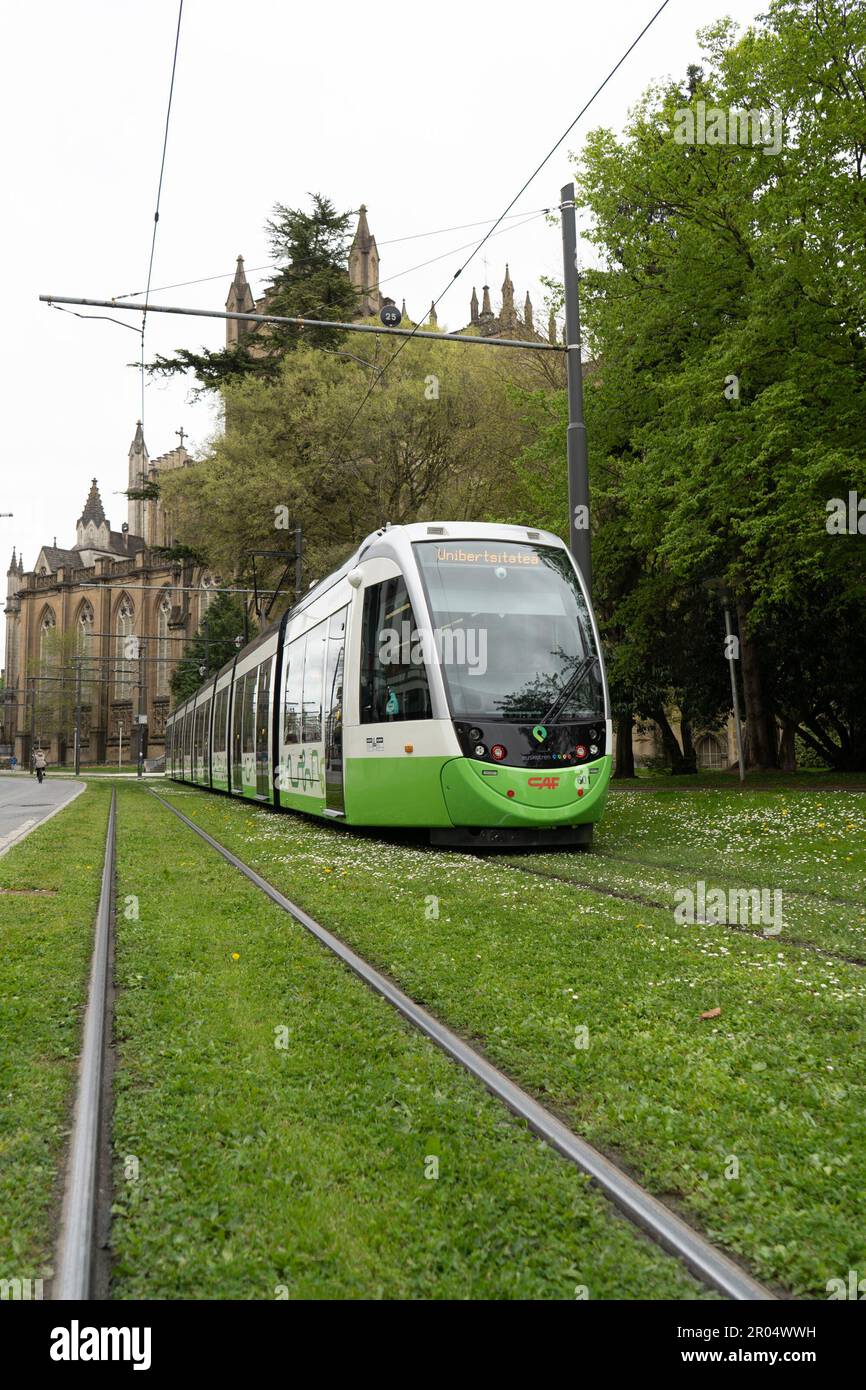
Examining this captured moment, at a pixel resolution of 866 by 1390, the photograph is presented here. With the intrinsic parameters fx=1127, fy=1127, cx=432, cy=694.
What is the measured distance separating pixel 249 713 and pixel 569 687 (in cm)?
1271

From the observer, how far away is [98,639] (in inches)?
4077

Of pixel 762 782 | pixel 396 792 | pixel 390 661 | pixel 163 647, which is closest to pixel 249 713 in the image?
pixel 762 782

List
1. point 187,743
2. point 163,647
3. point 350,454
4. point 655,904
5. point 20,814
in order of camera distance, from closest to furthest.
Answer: point 655,904 < point 20,814 < point 350,454 < point 187,743 < point 163,647

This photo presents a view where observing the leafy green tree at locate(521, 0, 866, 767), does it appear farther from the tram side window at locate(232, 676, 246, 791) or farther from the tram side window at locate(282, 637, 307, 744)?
the tram side window at locate(232, 676, 246, 791)

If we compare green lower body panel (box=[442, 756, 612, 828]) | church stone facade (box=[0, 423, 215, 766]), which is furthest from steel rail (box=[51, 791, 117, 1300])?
church stone facade (box=[0, 423, 215, 766])

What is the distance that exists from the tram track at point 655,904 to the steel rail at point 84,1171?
3851 mm

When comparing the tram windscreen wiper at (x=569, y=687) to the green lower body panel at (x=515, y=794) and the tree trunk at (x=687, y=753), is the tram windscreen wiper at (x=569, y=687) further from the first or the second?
the tree trunk at (x=687, y=753)

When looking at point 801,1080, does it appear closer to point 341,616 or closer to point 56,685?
point 341,616

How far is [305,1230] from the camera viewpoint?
9.59 ft

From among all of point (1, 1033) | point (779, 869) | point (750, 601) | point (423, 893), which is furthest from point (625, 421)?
point (1, 1033)

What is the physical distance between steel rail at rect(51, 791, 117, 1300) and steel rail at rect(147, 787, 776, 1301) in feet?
4.47

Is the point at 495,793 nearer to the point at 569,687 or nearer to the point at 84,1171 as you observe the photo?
the point at 569,687

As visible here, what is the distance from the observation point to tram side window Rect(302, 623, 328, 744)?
52.3 feet
